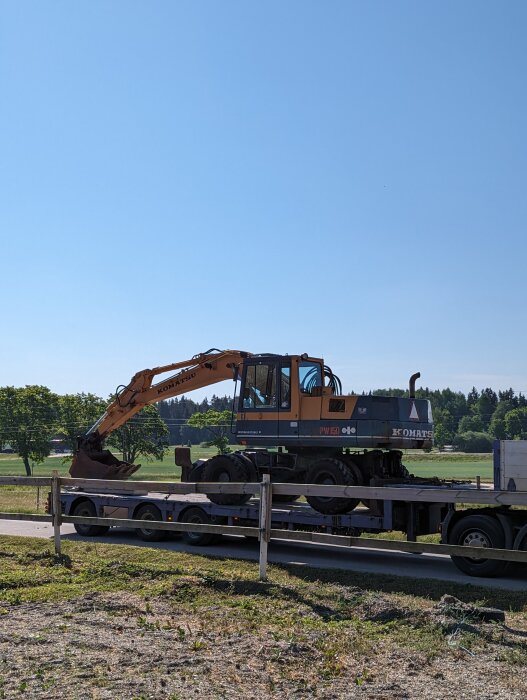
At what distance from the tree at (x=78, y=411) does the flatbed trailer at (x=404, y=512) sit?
52.3 m

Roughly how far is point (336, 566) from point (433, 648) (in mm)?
6424

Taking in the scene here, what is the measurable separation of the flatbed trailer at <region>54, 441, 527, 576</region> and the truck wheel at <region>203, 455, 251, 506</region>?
0.18m

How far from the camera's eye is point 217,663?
6305mm

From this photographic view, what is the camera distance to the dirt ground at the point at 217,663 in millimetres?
5660

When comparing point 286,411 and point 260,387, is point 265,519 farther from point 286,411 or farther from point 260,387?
point 260,387

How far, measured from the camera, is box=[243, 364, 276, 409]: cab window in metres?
16.1

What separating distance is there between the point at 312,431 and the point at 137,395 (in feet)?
20.0

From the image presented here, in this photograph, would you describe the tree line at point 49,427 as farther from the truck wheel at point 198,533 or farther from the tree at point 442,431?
the truck wheel at point 198,533

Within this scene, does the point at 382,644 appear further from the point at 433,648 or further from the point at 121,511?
the point at 121,511

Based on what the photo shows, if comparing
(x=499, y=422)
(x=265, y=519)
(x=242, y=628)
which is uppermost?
(x=499, y=422)

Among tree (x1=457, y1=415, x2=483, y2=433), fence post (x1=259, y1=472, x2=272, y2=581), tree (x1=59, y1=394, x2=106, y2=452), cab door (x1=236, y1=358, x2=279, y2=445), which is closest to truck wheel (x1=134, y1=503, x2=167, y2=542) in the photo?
cab door (x1=236, y1=358, x2=279, y2=445)

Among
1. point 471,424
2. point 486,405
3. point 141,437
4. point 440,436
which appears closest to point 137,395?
point 141,437

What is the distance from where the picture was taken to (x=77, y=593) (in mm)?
9000

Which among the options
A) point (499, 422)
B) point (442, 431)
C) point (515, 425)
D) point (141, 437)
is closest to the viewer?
point (141, 437)
